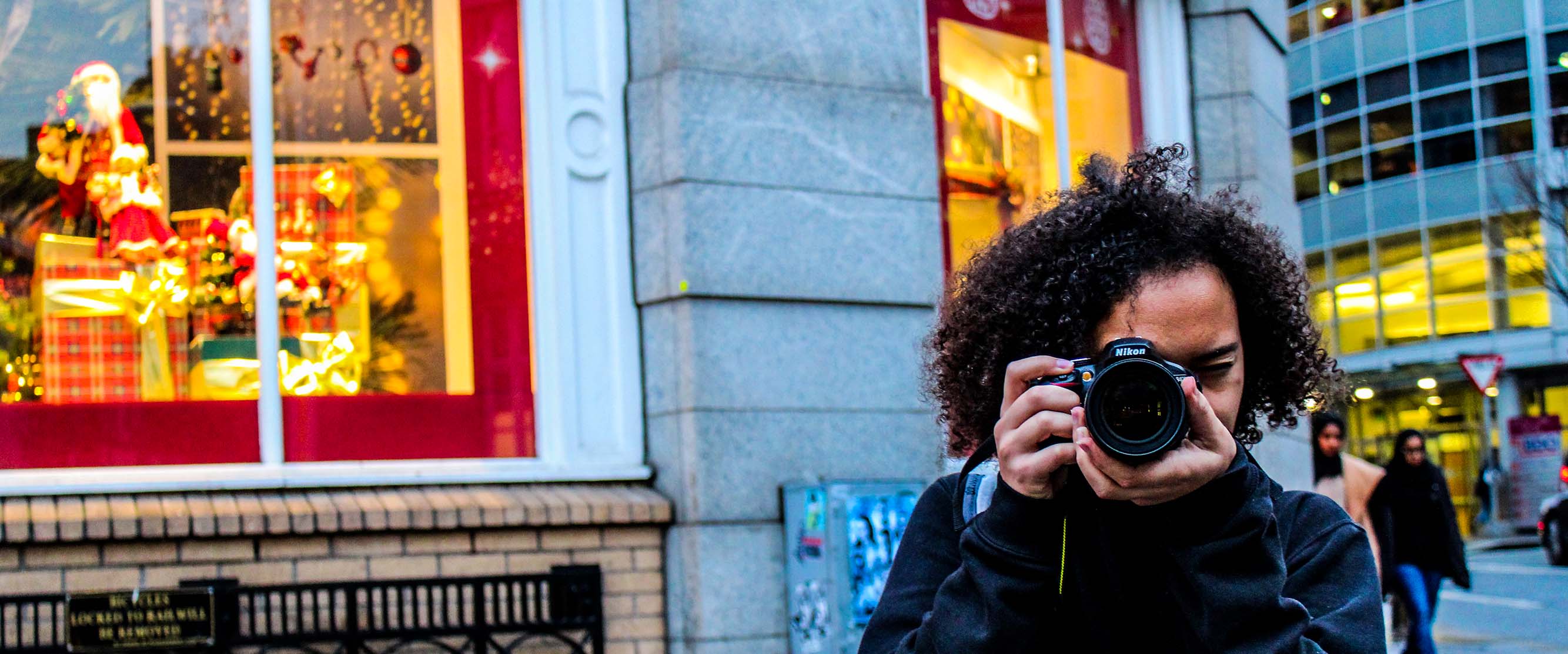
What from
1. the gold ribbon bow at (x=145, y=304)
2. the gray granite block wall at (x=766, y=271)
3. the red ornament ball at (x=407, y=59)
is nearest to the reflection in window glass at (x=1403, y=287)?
the gray granite block wall at (x=766, y=271)

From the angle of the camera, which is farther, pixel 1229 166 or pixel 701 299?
pixel 1229 166

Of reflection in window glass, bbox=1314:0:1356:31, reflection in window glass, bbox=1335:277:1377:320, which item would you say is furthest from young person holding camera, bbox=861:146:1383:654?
reflection in window glass, bbox=1314:0:1356:31

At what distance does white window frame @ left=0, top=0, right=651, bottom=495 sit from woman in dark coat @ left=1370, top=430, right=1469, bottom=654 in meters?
4.49

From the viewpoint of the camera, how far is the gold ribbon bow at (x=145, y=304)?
525 cm

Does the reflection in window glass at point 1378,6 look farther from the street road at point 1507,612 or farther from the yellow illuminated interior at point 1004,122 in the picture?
the yellow illuminated interior at point 1004,122

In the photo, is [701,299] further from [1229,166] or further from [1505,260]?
[1505,260]

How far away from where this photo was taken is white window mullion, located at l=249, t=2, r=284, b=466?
5.29m

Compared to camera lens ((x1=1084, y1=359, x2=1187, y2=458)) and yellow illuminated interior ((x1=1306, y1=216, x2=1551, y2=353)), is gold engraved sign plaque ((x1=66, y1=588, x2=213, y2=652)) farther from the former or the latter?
yellow illuminated interior ((x1=1306, y1=216, x2=1551, y2=353))

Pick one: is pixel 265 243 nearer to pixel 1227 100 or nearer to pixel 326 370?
pixel 326 370

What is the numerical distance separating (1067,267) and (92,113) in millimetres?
4588

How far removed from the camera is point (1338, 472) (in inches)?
308

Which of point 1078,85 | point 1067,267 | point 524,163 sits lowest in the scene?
point 1067,267

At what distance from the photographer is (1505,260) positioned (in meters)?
29.3

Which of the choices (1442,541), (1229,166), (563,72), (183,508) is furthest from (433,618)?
(1442,541)
